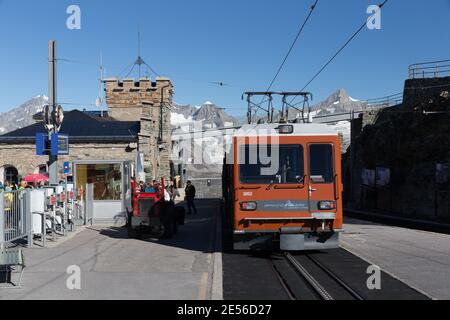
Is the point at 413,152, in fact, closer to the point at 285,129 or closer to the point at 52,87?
the point at 52,87

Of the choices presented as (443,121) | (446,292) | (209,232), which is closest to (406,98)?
(443,121)

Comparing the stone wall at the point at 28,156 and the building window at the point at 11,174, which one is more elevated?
the stone wall at the point at 28,156

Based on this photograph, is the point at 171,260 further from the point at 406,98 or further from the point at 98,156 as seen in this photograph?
the point at 406,98

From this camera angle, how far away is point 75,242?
601 inches

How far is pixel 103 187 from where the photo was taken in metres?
20.8

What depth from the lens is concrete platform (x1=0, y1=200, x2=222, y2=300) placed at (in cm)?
850

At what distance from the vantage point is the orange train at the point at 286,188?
11844 mm

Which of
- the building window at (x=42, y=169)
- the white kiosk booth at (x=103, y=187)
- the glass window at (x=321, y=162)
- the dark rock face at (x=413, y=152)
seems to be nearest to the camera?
the glass window at (x=321, y=162)

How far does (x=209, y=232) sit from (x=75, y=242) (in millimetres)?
4624

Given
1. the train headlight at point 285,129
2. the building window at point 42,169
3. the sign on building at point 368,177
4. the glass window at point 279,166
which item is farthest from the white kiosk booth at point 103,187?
the sign on building at point 368,177

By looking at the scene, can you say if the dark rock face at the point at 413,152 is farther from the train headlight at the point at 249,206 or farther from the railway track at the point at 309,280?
the train headlight at the point at 249,206

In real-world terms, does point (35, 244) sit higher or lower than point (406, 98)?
lower

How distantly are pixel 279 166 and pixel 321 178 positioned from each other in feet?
3.06

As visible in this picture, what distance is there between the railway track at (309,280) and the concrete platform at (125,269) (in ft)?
3.83
